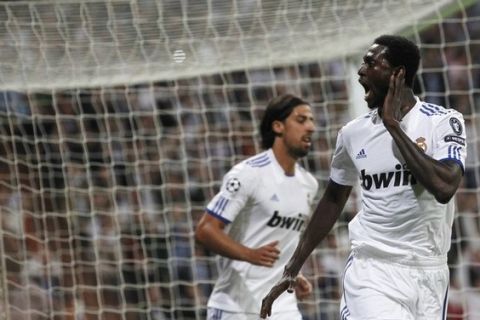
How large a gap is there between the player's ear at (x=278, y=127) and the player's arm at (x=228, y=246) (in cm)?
63

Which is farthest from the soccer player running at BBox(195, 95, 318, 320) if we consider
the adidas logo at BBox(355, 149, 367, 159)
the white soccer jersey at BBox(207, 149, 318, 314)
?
the adidas logo at BBox(355, 149, 367, 159)

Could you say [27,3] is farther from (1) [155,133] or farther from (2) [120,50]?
(1) [155,133]

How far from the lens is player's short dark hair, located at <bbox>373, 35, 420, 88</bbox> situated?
3.75 meters

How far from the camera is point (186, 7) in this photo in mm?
6695

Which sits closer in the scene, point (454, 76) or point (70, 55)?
point (70, 55)

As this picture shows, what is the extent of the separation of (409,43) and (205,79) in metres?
4.03

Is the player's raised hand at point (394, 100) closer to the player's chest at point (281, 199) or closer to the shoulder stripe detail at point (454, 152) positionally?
the shoulder stripe detail at point (454, 152)

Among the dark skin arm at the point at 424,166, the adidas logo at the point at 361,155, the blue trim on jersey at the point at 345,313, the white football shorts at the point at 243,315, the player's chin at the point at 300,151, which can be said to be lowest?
the blue trim on jersey at the point at 345,313

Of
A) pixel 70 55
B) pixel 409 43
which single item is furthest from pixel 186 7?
pixel 409 43

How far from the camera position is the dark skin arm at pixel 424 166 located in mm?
3482

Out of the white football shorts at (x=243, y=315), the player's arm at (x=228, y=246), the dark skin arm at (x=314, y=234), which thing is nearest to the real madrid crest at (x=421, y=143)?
the dark skin arm at (x=314, y=234)

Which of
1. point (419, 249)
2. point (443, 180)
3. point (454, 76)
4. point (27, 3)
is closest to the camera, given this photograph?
point (443, 180)

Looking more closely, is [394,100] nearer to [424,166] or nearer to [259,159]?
[424,166]

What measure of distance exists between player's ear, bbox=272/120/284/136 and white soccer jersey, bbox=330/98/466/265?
1.82 m
